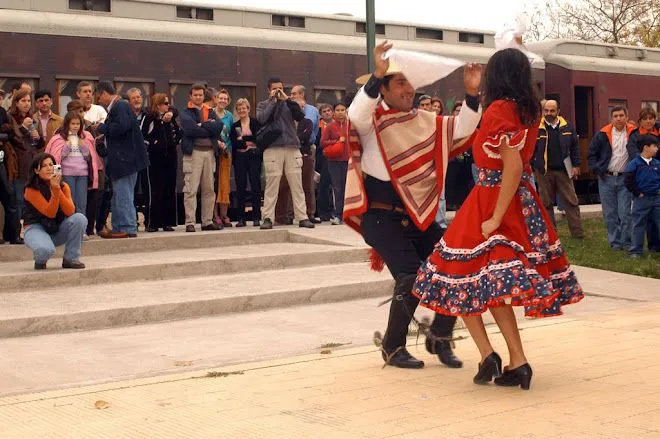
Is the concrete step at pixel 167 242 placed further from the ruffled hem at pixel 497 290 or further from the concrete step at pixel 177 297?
the ruffled hem at pixel 497 290

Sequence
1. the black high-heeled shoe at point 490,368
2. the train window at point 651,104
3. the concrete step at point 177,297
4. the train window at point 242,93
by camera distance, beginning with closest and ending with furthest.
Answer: the black high-heeled shoe at point 490,368 → the concrete step at point 177,297 → the train window at point 242,93 → the train window at point 651,104

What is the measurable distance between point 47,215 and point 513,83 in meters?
6.03

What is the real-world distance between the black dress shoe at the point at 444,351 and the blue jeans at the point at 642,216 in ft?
25.3

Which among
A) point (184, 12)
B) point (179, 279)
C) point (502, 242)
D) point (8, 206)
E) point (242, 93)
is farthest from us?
point (242, 93)

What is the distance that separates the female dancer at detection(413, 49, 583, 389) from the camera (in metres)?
6.54

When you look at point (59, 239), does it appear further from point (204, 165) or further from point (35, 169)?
point (204, 165)

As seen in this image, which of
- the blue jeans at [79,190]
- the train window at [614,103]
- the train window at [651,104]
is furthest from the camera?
the train window at [651,104]

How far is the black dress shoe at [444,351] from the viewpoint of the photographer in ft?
24.5

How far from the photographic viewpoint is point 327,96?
1844 centimetres

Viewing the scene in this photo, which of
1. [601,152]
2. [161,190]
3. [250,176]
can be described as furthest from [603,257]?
[161,190]

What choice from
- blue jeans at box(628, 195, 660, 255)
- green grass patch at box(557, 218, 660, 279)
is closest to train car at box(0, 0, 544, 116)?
green grass patch at box(557, 218, 660, 279)

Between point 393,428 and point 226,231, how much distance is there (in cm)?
908

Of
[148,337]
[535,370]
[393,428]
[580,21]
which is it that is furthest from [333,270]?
[580,21]

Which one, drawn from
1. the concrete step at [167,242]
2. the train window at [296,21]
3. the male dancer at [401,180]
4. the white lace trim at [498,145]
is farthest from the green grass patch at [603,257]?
the white lace trim at [498,145]
